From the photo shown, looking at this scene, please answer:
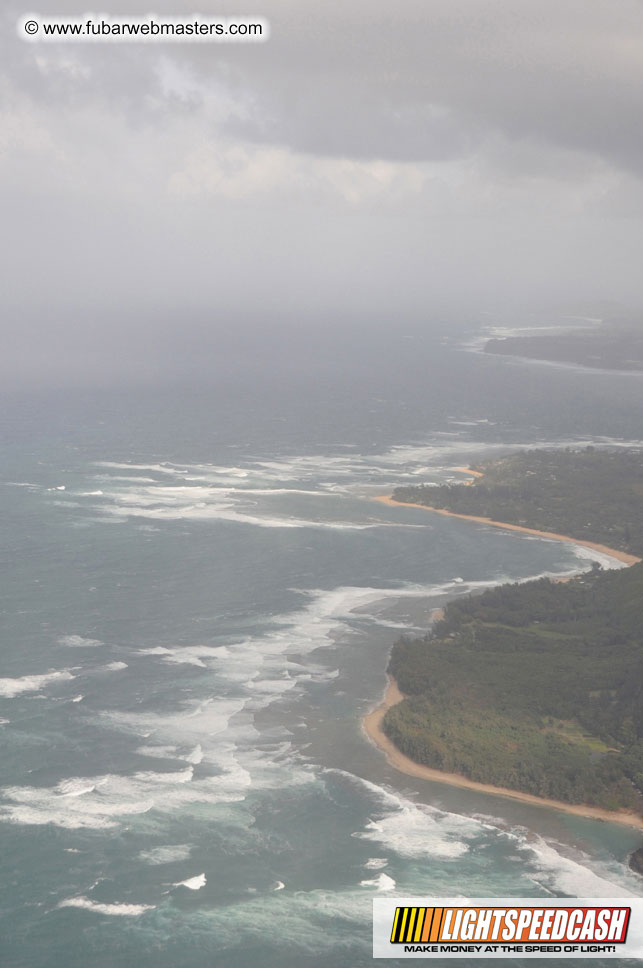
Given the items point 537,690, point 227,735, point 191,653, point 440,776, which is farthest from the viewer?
point 191,653

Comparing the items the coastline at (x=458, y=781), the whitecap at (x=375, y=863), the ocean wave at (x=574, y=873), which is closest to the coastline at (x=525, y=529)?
the coastline at (x=458, y=781)

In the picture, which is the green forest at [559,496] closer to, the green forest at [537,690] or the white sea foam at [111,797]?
the green forest at [537,690]

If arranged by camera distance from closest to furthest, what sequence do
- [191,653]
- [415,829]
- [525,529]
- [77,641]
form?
[415,829] < [191,653] < [77,641] < [525,529]

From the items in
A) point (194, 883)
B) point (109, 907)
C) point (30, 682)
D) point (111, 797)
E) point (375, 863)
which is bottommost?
point (109, 907)

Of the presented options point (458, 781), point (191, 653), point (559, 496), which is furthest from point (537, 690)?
point (559, 496)

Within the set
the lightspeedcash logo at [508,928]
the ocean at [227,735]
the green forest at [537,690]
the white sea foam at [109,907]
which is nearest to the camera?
the lightspeedcash logo at [508,928]

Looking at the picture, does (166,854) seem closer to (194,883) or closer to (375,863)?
(194,883)
